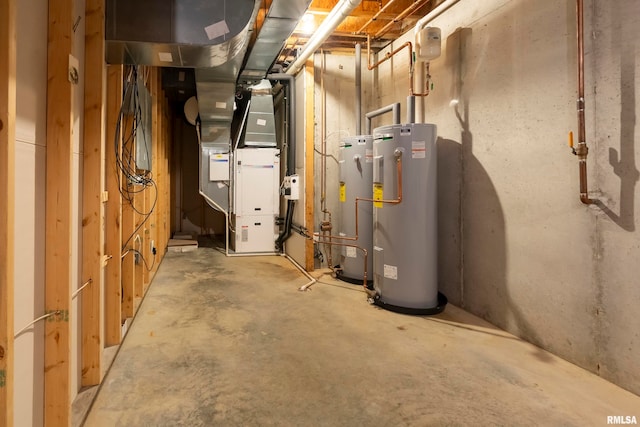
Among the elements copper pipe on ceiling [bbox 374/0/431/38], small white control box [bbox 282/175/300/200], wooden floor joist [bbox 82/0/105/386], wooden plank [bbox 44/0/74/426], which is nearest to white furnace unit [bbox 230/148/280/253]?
small white control box [bbox 282/175/300/200]

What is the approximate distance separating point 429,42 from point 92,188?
279 centimetres

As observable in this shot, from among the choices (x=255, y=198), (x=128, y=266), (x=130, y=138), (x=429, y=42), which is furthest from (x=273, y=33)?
(x=255, y=198)

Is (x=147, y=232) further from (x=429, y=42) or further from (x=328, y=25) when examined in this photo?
(x=429, y=42)

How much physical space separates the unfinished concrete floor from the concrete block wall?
251 millimetres

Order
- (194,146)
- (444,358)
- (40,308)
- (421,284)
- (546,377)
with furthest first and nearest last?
(194,146) → (421,284) → (444,358) → (546,377) → (40,308)

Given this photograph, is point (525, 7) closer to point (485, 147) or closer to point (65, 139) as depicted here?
point (485, 147)

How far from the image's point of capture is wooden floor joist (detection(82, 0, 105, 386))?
73.8 inches

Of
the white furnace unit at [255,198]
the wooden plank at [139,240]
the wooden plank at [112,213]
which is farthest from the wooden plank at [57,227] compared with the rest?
the white furnace unit at [255,198]

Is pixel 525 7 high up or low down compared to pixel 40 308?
up

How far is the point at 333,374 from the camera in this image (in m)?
2.08

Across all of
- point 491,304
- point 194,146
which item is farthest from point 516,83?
point 194,146

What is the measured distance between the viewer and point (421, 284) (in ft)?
10.1

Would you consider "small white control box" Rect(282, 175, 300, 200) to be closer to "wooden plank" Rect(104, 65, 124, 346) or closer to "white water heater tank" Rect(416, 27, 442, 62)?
"white water heater tank" Rect(416, 27, 442, 62)

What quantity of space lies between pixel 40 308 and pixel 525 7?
3.25 meters
